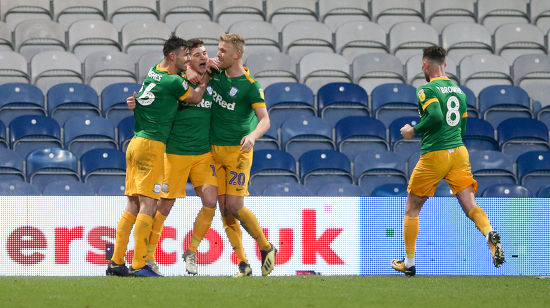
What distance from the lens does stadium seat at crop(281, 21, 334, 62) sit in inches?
520

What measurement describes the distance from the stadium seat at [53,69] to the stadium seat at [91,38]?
605mm

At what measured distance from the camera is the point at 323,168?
1042cm

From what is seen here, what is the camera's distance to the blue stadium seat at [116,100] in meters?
11.2

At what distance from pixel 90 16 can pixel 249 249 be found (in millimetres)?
6575

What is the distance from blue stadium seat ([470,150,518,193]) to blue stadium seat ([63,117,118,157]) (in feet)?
15.3

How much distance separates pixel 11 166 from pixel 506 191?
6011 millimetres

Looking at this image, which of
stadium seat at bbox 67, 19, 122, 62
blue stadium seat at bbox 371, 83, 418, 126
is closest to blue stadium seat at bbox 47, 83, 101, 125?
stadium seat at bbox 67, 19, 122, 62

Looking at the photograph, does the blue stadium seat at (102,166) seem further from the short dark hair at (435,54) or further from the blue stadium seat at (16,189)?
the short dark hair at (435,54)

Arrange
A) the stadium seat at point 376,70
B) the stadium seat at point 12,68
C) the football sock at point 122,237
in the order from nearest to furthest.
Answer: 1. the football sock at point 122,237
2. the stadium seat at point 12,68
3. the stadium seat at point 376,70

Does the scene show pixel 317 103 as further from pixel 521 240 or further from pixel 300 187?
pixel 521 240

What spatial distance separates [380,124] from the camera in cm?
1113

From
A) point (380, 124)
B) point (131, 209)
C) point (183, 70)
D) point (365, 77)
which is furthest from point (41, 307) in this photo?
point (365, 77)

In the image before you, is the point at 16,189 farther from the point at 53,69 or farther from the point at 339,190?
the point at 339,190

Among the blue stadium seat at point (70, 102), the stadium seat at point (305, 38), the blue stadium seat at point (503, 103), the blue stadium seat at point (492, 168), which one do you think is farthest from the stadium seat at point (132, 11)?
the blue stadium seat at point (492, 168)
